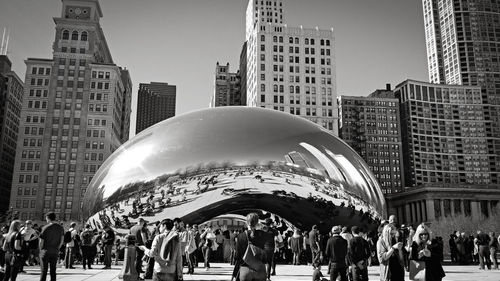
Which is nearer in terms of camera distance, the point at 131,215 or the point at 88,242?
the point at 131,215

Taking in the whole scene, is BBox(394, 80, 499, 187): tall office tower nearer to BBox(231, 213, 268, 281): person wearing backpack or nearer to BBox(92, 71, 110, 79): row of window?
BBox(92, 71, 110, 79): row of window

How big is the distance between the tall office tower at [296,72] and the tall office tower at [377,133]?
51394mm

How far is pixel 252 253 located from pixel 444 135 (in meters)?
175

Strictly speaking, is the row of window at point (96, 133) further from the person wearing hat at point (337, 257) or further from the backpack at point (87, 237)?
the person wearing hat at point (337, 257)

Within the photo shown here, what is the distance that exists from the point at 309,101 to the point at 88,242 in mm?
85935

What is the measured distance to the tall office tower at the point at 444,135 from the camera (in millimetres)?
160125

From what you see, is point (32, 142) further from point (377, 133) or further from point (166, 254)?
point (377, 133)

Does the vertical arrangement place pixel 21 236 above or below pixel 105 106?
below

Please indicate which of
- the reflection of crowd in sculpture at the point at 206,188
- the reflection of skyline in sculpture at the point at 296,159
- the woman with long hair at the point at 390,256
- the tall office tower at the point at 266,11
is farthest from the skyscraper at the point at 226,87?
the woman with long hair at the point at 390,256

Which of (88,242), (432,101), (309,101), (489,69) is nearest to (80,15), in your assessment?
(309,101)

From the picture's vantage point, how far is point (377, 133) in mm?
150500

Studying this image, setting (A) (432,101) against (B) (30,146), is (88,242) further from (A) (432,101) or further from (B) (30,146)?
(A) (432,101)

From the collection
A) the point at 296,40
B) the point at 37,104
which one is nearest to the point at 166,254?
the point at 296,40

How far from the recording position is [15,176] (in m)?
97.7
